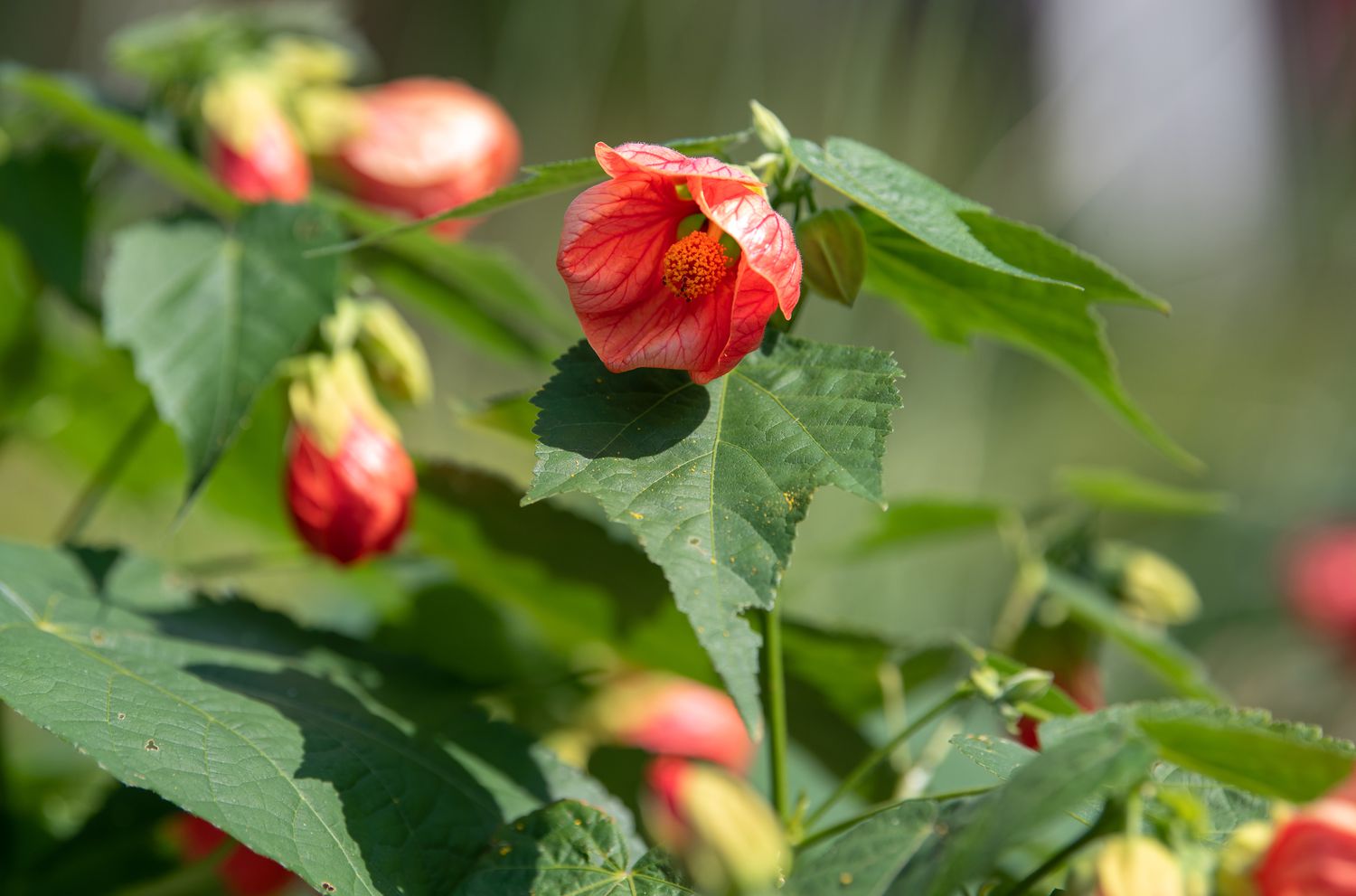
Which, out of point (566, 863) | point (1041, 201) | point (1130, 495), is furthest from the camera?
point (1041, 201)

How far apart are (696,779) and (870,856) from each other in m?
0.24

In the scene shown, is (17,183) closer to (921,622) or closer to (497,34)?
(921,622)

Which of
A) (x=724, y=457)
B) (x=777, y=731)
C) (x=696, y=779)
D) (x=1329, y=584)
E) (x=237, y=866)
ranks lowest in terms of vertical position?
(x=1329, y=584)

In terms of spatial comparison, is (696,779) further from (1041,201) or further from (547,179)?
(1041,201)

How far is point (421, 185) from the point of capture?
72cm

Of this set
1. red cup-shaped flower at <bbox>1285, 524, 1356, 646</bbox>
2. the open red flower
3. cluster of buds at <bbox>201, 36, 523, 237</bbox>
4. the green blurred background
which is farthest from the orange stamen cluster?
red cup-shaped flower at <bbox>1285, 524, 1356, 646</bbox>

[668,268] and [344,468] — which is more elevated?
[668,268]

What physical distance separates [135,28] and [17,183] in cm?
12

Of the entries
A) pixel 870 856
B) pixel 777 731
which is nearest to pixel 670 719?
pixel 777 731

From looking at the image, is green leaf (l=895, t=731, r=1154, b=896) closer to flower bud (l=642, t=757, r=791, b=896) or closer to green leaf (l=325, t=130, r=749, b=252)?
flower bud (l=642, t=757, r=791, b=896)

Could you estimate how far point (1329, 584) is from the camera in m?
1.46

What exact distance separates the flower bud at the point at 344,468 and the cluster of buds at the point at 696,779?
0.17m

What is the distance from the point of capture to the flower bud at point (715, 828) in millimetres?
377

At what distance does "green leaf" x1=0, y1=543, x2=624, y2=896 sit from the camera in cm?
31
